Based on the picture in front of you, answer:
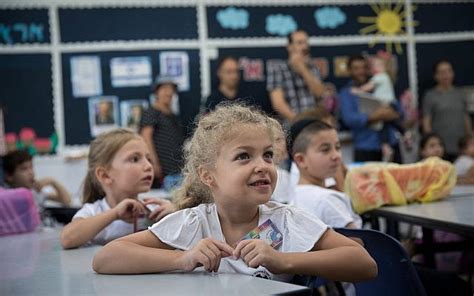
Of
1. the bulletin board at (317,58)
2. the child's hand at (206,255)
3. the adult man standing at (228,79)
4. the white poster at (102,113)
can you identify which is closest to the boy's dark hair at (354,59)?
the bulletin board at (317,58)

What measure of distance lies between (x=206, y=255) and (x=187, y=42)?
18.1 ft

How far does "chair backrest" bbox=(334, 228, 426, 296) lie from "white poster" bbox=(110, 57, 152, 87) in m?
5.04

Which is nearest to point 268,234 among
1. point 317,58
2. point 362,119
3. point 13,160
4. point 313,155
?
point 313,155

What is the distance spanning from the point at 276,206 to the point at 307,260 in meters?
0.32

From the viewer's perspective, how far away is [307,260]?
1.75 m

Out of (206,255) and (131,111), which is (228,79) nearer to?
(131,111)

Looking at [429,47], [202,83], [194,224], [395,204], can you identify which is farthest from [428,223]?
[429,47]

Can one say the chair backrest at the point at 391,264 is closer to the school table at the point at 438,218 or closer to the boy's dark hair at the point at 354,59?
the school table at the point at 438,218

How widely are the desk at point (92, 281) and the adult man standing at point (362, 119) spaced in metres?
4.80

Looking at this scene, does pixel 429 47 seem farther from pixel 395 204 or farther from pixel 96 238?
pixel 96 238

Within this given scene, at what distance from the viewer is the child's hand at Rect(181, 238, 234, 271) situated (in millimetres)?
1746

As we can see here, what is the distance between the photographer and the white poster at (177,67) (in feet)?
23.3

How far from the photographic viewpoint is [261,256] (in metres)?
1.70

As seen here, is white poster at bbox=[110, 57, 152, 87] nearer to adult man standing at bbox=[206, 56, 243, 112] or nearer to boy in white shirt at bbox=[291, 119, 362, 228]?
adult man standing at bbox=[206, 56, 243, 112]
